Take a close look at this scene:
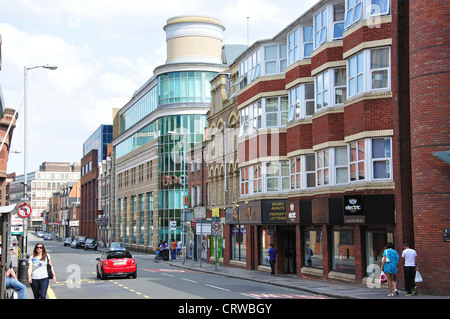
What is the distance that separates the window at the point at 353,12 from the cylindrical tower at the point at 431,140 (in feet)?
11.7

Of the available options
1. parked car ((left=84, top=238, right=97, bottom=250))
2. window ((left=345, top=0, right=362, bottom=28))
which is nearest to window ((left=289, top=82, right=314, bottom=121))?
window ((left=345, top=0, right=362, bottom=28))

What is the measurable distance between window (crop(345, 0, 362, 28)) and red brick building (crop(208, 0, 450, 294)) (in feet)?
0.19

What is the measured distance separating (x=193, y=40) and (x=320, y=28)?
153 ft

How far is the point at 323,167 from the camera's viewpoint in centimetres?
2930

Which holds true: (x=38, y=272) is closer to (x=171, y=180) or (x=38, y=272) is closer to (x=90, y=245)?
(x=171, y=180)

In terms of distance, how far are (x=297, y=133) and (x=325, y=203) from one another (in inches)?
201

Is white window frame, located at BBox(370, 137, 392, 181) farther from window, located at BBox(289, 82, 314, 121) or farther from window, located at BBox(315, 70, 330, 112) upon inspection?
window, located at BBox(289, 82, 314, 121)

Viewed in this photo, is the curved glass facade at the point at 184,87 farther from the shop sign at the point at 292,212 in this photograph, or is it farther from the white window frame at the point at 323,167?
the white window frame at the point at 323,167

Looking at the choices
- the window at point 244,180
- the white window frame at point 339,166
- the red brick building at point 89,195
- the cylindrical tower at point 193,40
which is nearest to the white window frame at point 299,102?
the white window frame at point 339,166

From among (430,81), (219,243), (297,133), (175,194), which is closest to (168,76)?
(175,194)

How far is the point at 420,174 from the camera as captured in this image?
893 inches

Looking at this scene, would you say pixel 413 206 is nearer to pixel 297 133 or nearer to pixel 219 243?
pixel 297 133

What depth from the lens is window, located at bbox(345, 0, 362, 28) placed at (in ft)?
86.4

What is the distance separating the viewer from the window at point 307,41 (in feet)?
105
